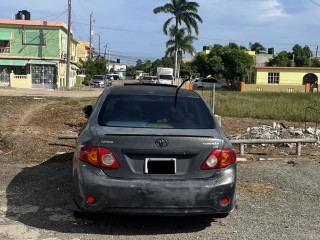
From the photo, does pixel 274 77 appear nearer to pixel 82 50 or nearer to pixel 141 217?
pixel 82 50

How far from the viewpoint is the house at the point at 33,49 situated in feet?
151

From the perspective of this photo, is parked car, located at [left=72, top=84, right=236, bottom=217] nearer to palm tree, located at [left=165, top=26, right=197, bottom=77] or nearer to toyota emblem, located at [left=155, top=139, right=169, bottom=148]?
toyota emblem, located at [left=155, top=139, right=169, bottom=148]

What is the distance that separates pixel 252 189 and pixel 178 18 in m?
53.7

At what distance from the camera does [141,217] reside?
5438 millimetres

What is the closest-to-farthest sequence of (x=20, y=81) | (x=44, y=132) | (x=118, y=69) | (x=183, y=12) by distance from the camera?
(x=44, y=132) < (x=20, y=81) < (x=183, y=12) < (x=118, y=69)

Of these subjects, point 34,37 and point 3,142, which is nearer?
point 3,142

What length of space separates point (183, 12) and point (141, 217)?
5503 cm

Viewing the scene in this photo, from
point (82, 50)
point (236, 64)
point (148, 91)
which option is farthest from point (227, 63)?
point (148, 91)

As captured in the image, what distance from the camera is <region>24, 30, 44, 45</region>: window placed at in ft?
152

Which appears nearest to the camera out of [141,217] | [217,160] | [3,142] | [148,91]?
[217,160]

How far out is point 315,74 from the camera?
6000 cm

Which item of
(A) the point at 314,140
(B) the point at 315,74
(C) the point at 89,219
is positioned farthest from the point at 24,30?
(C) the point at 89,219

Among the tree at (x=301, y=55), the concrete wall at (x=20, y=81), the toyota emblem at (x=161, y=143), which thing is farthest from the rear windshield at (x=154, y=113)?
the tree at (x=301, y=55)

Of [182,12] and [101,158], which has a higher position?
[182,12]
